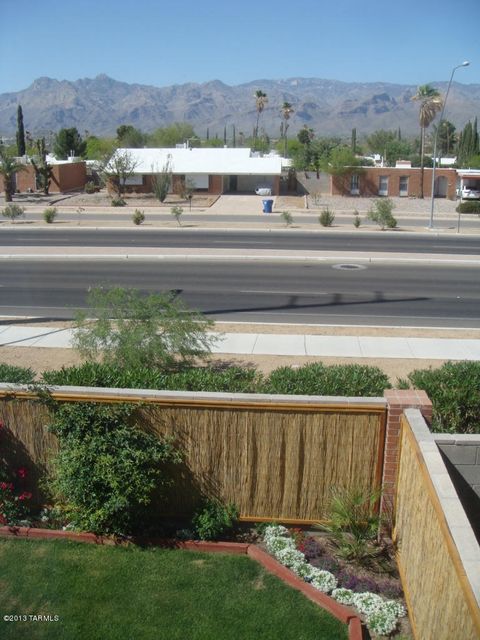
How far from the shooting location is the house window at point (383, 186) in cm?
6128

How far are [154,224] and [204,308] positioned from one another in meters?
24.3

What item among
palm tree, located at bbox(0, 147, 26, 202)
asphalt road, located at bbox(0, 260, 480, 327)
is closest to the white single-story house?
palm tree, located at bbox(0, 147, 26, 202)

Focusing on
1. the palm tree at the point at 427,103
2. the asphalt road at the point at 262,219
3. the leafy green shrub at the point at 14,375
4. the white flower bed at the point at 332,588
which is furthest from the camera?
the palm tree at the point at 427,103

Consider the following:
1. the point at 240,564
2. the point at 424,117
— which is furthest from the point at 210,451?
the point at 424,117

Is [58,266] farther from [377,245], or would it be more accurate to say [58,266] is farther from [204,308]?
[377,245]

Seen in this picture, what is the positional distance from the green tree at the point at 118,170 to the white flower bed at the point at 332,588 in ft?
179

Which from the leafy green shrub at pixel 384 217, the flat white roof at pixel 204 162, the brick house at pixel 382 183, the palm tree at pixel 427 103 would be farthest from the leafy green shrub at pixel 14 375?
the palm tree at pixel 427 103

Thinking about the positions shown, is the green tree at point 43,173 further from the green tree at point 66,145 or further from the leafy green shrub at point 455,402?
the leafy green shrub at point 455,402

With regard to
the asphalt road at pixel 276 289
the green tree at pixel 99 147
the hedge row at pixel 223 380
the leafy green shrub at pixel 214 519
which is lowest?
the leafy green shrub at pixel 214 519

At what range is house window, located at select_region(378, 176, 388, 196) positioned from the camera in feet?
201

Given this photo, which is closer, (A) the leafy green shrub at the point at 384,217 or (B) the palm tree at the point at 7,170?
(A) the leafy green shrub at the point at 384,217

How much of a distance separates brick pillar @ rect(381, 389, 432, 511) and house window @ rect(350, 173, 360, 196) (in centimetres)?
5512

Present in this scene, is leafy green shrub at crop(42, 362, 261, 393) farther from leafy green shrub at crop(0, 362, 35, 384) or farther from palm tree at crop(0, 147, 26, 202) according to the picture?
palm tree at crop(0, 147, 26, 202)

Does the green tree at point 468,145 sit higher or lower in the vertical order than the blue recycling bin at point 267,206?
higher
